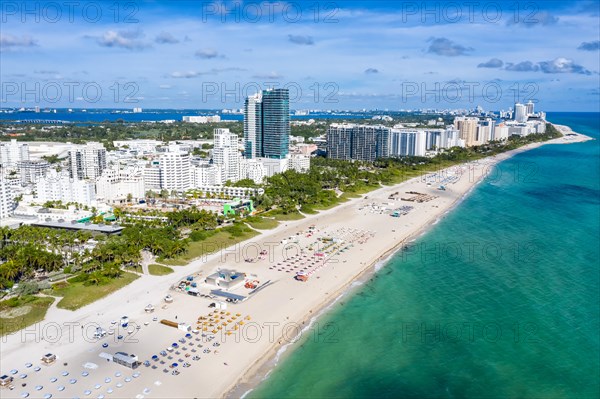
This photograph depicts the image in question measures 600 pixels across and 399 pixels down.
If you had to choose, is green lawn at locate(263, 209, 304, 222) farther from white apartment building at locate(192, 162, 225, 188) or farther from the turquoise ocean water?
white apartment building at locate(192, 162, 225, 188)

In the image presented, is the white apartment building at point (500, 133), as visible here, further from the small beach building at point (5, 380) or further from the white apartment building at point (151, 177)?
the small beach building at point (5, 380)

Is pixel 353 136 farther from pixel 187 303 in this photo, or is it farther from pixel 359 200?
pixel 187 303

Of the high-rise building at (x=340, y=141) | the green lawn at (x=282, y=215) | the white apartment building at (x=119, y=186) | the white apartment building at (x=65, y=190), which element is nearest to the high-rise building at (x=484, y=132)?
the high-rise building at (x=340, y=141)

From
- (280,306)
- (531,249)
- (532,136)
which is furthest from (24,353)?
(532,136)

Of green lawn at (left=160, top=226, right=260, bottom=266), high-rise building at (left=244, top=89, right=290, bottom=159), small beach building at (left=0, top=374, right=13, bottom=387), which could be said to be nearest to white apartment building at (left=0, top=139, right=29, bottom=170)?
high-rise building at (left=244, top=89, right=290, bottom=159)

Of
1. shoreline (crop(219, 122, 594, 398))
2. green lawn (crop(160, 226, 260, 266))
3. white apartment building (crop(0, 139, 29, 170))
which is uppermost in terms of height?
white apartment building (crop(0, 139, 29, 170))

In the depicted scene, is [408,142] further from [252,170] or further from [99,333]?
[99,333]
